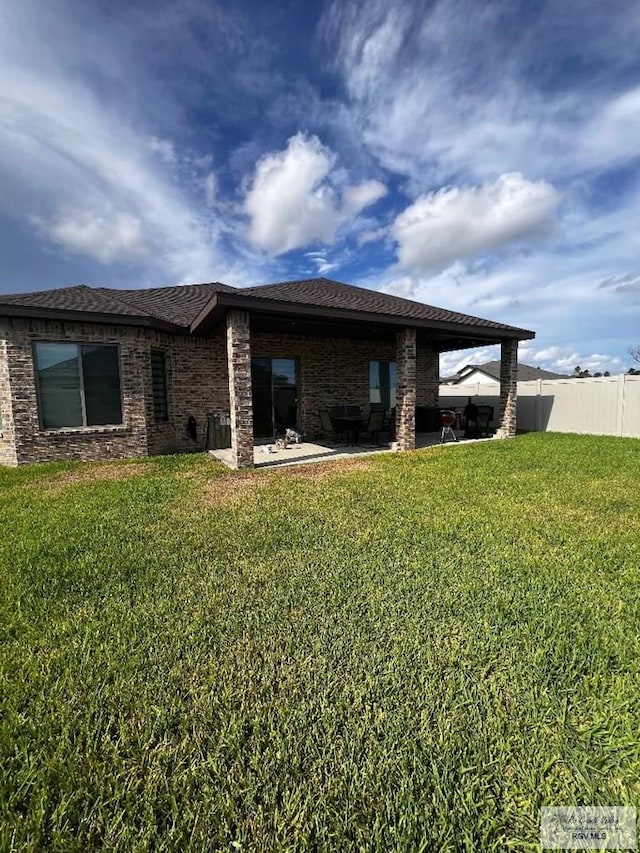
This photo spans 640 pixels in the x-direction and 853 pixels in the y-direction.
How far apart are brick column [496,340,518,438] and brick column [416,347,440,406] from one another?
3404mm

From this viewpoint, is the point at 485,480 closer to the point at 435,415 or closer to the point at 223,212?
the point at 435,415

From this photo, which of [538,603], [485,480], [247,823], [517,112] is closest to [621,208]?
[517,112]

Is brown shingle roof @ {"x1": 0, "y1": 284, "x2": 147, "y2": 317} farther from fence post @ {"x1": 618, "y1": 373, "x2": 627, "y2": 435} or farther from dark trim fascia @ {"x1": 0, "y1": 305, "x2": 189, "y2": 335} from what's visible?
fence post @ {"x1": 618, "y1": 373, "x2": 627, "y2": 435}

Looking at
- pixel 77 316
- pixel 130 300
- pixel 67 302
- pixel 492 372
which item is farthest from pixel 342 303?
pixel 492 372

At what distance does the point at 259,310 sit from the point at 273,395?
4.75 meters

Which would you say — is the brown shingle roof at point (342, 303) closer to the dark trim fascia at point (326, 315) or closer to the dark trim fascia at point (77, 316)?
the dark trim fascia at point (326, 315)

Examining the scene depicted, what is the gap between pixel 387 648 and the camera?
7.84ft

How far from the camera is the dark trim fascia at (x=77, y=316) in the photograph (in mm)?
7898

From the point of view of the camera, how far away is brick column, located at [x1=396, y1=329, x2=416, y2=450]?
991cm

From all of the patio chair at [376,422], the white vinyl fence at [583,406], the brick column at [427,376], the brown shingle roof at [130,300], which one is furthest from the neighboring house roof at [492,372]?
the brown shingle roof at [130,300]

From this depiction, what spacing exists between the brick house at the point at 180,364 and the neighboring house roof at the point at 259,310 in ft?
0.11

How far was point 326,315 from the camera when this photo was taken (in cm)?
838

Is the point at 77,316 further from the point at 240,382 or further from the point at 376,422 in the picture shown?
the point at 376,422

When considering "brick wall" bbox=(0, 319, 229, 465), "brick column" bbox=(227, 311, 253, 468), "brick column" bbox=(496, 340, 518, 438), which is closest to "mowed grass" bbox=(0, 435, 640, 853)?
"brick column" bbox=(227, 311, 253, 468)
